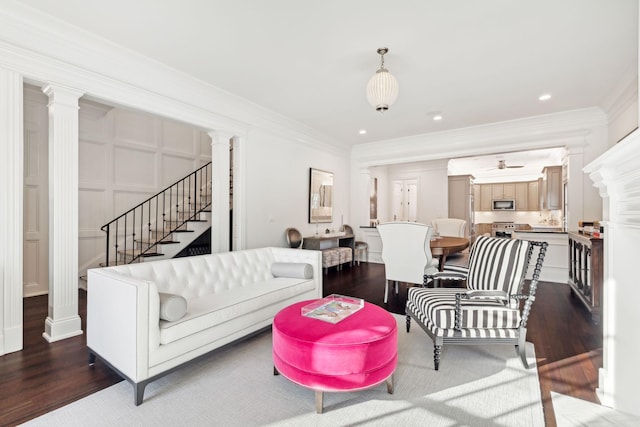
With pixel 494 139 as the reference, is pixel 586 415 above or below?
below

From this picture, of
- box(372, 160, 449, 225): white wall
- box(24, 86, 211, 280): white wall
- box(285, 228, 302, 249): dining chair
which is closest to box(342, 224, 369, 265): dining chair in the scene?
box(285, 228, 302, 249): dining chair

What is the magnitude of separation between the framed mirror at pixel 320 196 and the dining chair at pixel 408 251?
229 cm

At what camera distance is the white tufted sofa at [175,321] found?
1959 mm

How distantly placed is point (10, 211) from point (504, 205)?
1179cm

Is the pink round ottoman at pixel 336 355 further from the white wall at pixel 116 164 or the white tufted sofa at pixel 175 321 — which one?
the white wall at pixel 116 164

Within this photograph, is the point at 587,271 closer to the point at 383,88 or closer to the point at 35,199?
the point at 383,88

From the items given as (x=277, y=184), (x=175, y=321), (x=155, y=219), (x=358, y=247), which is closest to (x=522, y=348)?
(x=175, y=321)

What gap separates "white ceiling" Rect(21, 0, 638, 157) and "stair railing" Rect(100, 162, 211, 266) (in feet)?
9.25

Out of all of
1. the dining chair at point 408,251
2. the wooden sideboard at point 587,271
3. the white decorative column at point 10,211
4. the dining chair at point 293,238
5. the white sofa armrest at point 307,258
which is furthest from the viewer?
the dining chair at point 293,238

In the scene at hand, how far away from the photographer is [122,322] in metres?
2.03

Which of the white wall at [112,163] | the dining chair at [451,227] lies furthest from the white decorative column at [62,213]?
the dining chair at [451,227]

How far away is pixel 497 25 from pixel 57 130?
13.5 feet

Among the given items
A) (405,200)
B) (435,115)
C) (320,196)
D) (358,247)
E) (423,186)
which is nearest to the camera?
(435,115)

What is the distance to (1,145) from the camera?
2.51 m
